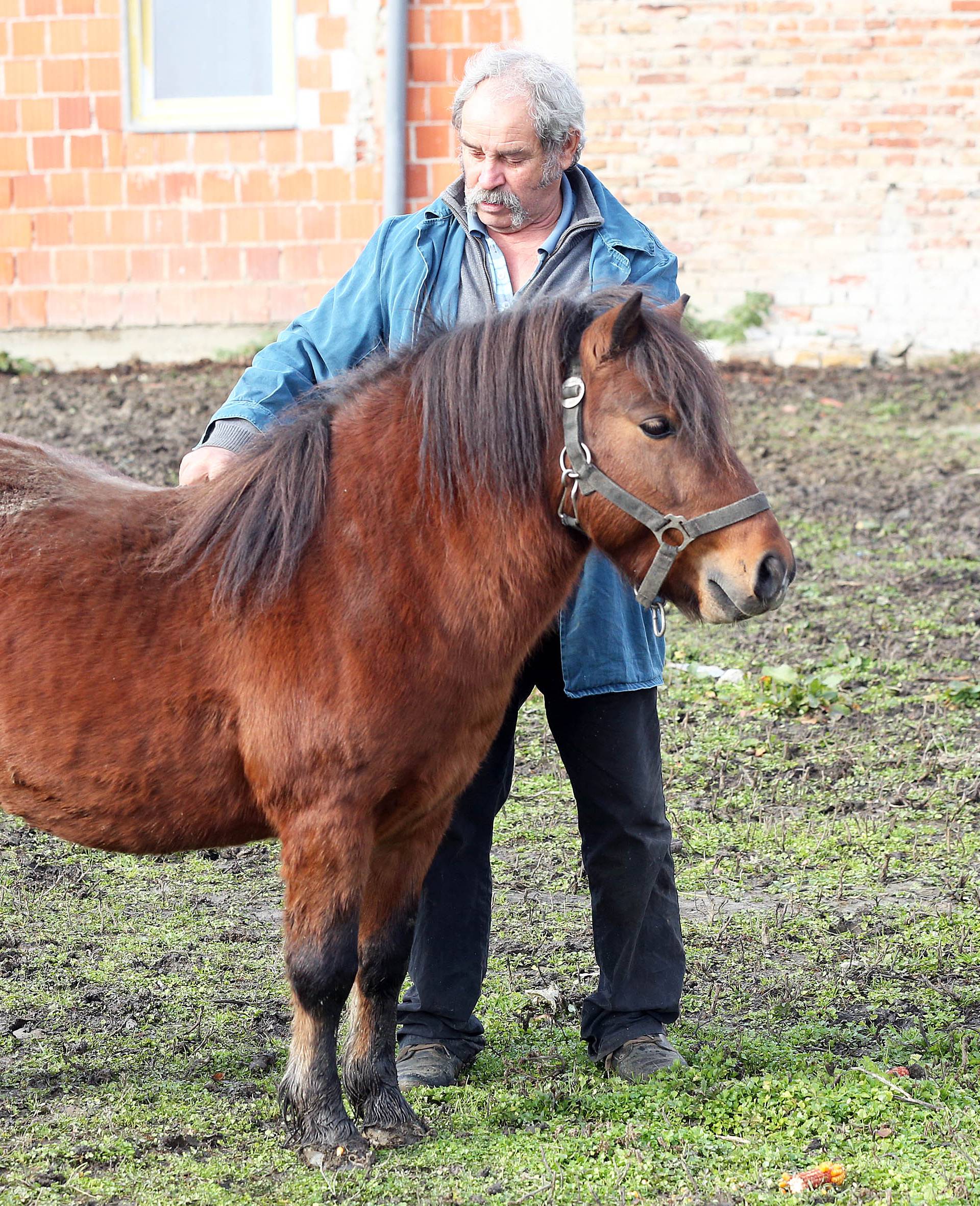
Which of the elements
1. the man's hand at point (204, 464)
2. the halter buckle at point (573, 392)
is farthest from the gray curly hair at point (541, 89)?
the man's hand at point (204, 464)

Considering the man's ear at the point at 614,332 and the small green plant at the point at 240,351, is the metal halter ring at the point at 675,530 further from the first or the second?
the small green plant at the point at 240,351

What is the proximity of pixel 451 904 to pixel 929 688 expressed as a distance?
3.12 m

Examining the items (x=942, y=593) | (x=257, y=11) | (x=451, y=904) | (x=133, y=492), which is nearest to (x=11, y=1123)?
(x=451, y=904)

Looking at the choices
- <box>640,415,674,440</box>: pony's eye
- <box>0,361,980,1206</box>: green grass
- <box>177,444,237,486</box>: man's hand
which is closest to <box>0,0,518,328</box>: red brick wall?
<box>0,361,980,1206</box>: green grass

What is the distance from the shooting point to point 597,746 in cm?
323

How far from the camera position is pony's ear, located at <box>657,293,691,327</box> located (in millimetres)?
2721

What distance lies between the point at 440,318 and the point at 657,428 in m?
0.72

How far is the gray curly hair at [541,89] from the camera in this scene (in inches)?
119

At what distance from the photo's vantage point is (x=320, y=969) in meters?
2.72

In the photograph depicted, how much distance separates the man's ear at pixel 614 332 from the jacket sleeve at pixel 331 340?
77 cm

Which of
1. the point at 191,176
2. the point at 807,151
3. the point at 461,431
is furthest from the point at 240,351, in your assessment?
the point at 461,431

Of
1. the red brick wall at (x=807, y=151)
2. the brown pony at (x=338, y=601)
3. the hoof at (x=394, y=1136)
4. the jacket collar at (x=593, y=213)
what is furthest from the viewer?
the red brick wall at (x=807, y=151)

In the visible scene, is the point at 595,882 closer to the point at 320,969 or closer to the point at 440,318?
the point at 320,969

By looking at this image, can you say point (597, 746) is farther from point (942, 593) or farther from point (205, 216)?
point (205, 216)
